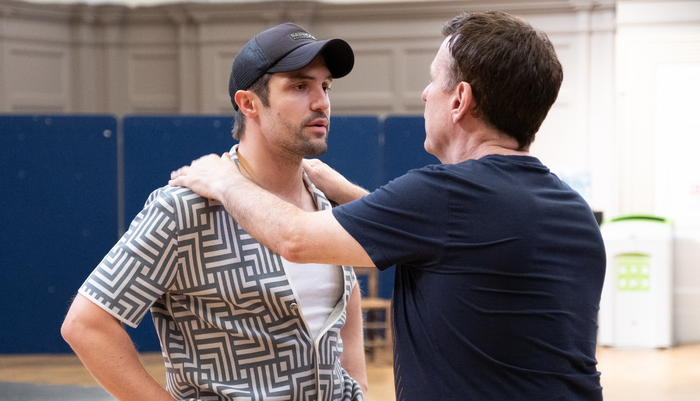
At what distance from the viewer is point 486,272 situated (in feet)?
3.73

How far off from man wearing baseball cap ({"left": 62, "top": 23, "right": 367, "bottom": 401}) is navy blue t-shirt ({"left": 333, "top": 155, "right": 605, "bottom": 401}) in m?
0.27

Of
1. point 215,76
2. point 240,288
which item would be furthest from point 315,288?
point 215,76

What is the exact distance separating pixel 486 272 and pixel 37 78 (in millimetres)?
7764

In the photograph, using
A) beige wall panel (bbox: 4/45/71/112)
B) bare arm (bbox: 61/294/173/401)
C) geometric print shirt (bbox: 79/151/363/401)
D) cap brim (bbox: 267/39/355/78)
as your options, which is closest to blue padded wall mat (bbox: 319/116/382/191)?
cap brim (bbox: 267/39/355/78)

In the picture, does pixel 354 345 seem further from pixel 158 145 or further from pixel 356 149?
pixel 158 145

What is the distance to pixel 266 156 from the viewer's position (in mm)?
1497

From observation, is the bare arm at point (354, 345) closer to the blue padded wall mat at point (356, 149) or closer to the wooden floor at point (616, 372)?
the wooden floor at point (616, 372)

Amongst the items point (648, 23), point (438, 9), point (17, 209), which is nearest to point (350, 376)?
point (17, 209)

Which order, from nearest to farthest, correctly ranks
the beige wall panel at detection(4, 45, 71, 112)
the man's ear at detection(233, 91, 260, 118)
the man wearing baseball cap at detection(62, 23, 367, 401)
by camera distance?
the man wearing baseball cap at detection(62, 23, 367, 401)
the man's ear at detection(233, 91, 260, 118)
the beige wall panel at detection(4, 45, 71, 112)

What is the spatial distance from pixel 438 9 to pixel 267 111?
5971mm

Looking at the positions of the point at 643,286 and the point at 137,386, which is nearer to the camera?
the point at 137,386

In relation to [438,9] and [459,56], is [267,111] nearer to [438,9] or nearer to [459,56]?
[459,56]

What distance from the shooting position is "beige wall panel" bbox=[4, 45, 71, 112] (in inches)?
296

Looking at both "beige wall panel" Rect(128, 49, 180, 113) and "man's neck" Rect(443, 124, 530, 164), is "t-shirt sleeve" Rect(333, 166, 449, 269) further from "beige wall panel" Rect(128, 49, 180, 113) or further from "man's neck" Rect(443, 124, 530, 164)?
"beige wall panel" Rect(128, 49, 180, 113)
